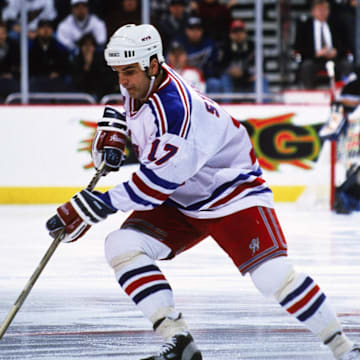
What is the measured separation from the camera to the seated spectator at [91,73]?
8703 millimetres

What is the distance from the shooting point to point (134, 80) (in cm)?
294

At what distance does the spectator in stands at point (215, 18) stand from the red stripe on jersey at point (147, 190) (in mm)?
6466

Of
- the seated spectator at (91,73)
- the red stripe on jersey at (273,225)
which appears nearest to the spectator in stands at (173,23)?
the seated spectator at (91,73)

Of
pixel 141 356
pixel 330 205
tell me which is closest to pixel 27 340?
pixel 141 356

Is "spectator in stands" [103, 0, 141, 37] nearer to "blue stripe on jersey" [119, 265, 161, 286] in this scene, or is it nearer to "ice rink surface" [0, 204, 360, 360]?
"ice rink surface" [0, 204, 360, 360]

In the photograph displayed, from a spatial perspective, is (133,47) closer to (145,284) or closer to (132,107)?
(132,107)

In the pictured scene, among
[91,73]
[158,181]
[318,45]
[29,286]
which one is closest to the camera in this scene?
[158,181]

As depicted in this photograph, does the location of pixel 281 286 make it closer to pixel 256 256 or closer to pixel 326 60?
pixel 256 256

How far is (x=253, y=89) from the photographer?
889 centimetres

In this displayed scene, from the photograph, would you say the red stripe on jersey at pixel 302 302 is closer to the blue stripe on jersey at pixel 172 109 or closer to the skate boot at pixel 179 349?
the skate boot at pixel 179 349

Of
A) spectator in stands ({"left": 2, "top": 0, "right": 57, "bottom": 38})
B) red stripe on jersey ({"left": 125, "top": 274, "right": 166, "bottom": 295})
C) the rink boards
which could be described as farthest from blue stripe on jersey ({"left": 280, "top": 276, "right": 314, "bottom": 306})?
spectator in stands ({"left": 2, "top": 0, "right": 57, "bottom": 38})

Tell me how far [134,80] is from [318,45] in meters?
6.14

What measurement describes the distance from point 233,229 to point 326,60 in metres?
6.08

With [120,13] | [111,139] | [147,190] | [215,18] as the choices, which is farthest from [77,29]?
[147,190]
